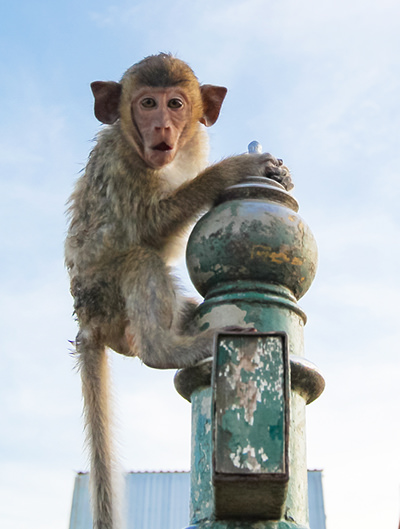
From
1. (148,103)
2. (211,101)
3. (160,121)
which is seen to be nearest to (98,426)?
(160,121)

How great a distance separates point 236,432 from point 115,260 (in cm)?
180

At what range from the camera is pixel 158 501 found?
13.4 meters

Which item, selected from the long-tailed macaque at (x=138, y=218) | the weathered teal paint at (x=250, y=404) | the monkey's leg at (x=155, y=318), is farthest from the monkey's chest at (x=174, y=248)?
the weathered teal paint at (x=250, y=404)

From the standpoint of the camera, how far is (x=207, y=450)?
2.26 meters

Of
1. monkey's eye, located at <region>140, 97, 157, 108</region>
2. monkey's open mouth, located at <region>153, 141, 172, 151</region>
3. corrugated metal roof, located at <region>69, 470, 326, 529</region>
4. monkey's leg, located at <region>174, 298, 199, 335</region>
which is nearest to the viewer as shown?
monkey's leg, located at <region>174, 298, 199, 335</region>

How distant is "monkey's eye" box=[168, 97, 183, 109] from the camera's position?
3.92 meters

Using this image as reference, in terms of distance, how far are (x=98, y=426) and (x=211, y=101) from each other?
216 centimetres

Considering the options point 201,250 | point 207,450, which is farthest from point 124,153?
point 207,450

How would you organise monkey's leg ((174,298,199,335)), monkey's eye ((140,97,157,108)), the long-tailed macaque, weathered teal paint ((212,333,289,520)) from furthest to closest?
monkey's eye ((140,97,157,108)), the long-tailed macaque, monkey's leg ((174,298,199,335)), weathered teal paint ((212,333,289,520))

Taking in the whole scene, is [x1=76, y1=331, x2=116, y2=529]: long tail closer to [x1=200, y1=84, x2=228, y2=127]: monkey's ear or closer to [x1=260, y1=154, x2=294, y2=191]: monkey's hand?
[x1=260, y1=154, x2=294, y2=191]: monkey's hand

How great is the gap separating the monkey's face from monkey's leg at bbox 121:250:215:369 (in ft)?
2.07

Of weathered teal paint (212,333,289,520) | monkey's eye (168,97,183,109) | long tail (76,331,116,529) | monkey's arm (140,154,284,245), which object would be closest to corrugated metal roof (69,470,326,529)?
long tail (76,331,116,529)

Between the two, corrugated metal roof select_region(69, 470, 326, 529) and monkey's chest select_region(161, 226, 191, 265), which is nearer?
monkey's chest select_region(161, 226, 191, 265)

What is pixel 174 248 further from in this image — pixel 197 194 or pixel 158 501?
pixel 158 501
